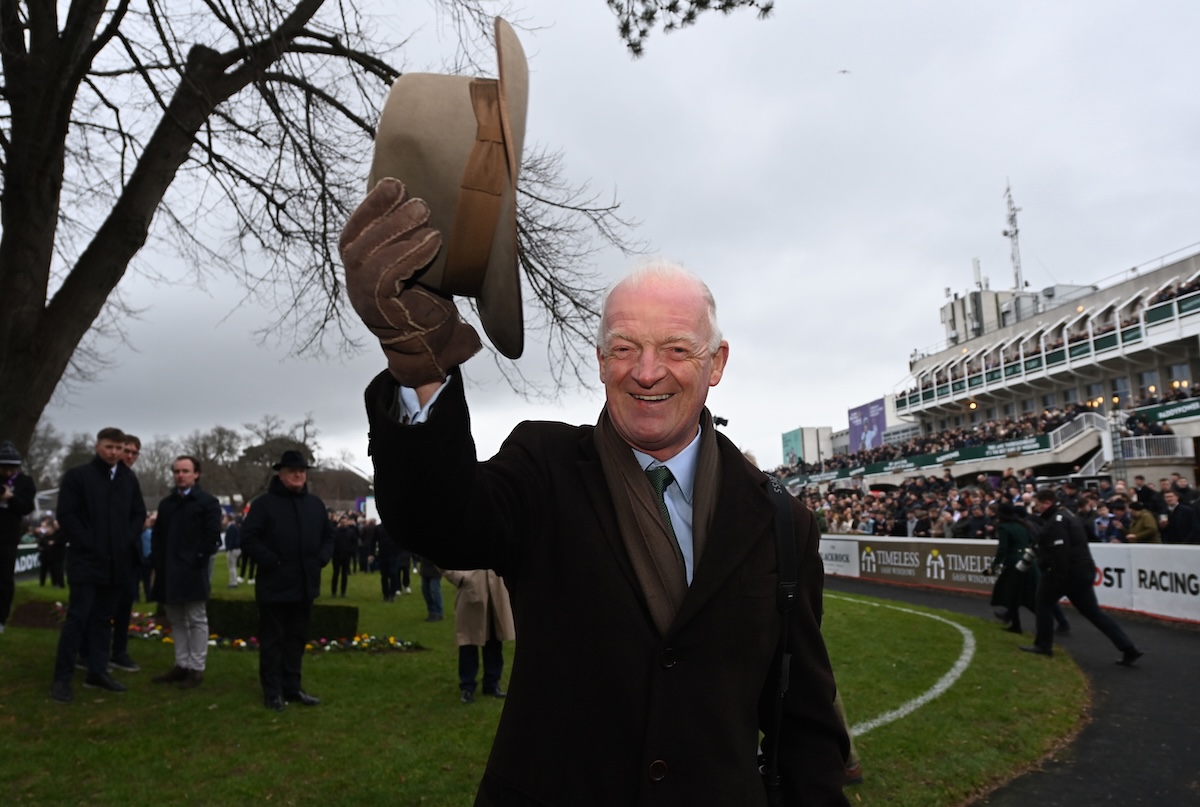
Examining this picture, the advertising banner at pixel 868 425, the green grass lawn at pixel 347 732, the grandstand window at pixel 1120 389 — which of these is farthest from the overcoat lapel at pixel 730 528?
the advertising banner at pixel 868 425

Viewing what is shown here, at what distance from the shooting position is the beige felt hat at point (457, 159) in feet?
4.92

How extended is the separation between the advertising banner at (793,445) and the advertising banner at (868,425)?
10.9m

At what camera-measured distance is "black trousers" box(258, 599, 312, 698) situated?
7023 millimetres

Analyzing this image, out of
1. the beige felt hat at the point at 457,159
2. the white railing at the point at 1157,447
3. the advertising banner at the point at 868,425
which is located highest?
the advertising banner at the point at 868,425

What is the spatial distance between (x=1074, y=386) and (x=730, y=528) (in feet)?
201

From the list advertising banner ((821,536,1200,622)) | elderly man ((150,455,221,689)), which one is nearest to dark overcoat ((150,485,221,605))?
elderly man ((150,455,221,689))

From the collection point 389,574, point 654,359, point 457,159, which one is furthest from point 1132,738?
point 389,574

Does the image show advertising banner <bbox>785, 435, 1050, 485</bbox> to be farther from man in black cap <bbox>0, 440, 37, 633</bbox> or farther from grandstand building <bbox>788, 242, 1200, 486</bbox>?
man in black cap <bbox>0, 440, 37, 633</bbox>

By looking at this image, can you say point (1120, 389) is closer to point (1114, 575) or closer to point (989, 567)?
point (989, 567)

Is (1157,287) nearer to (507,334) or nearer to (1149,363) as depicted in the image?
(1149,363)

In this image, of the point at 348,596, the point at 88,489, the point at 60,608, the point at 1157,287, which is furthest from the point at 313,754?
the point at 1157,287

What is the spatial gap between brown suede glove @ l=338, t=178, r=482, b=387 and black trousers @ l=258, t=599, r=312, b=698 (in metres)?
6.35

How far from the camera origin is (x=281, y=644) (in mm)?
7270

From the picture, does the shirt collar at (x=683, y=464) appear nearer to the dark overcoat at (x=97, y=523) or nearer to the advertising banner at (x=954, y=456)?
the dark overcoat at (x=97, y=523)
